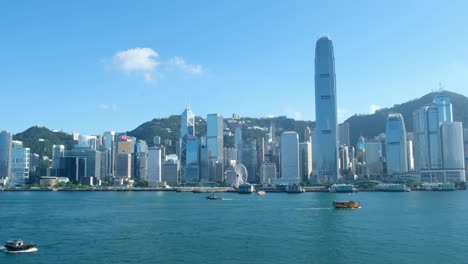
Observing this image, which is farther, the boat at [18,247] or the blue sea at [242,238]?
the boat at [18,247]

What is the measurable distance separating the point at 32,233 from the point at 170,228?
56.6ft

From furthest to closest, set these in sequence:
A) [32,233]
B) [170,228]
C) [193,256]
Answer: [170,228] < [32,233] < [193,256]

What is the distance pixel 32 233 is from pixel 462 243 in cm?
5062

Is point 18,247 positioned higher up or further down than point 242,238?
higher up

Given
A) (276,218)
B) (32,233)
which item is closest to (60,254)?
(32,233)

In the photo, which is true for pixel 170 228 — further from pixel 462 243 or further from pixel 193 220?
pixel 462 243

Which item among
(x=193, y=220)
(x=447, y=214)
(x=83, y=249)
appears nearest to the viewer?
(x=83, y=249)

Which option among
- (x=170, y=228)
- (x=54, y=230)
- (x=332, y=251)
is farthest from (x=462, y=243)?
(x=54, y=230)

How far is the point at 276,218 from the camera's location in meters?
81.9

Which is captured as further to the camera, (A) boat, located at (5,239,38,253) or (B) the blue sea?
(A) boat, located at (5,239,38,253)

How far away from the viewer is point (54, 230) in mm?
67188

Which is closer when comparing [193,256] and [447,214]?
[193,256]

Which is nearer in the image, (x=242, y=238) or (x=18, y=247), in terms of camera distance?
(x=18, y=247)

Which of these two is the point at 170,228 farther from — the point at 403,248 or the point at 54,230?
the point at 403,248
